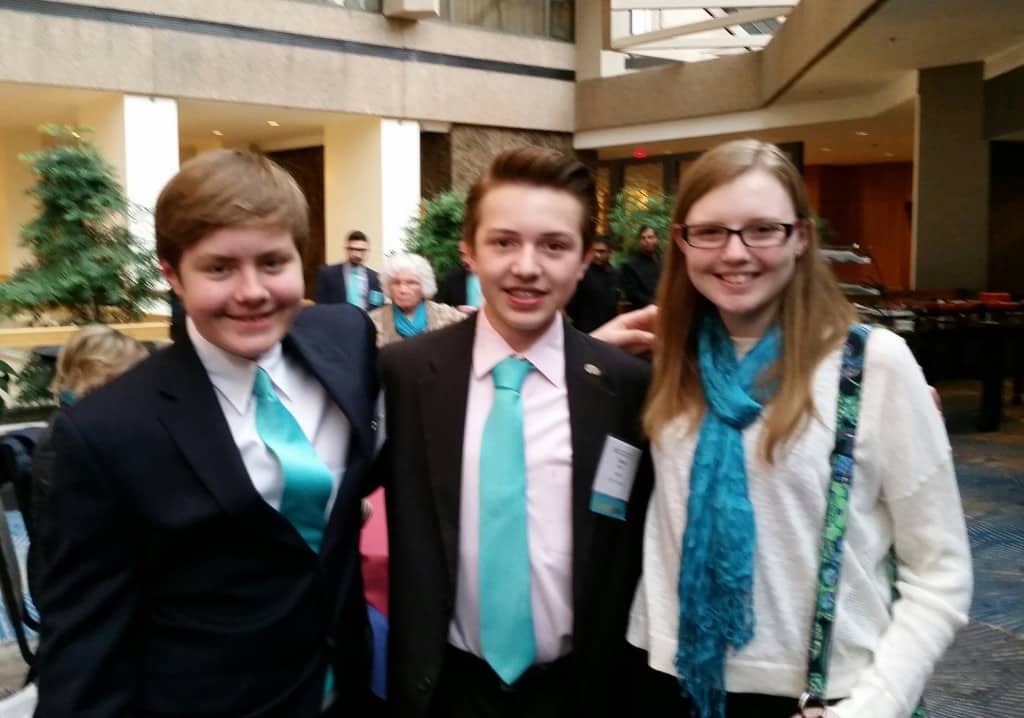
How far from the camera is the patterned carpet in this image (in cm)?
329

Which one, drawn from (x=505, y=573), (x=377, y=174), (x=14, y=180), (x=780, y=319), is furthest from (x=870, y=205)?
(x=505, y=573)

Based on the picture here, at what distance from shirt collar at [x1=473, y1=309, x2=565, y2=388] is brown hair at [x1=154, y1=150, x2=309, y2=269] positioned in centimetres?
45

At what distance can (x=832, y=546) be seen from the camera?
142cm

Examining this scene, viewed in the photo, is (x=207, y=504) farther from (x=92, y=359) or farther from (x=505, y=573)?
(x=92, y=359)

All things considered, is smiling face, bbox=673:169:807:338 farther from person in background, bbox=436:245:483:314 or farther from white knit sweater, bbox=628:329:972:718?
person in background, bbox=436:245:483:314

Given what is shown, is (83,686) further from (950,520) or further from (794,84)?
(794,84)

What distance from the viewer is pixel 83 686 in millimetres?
1293

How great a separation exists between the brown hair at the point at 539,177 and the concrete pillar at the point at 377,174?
1420cm

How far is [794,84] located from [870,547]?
43.3 feet

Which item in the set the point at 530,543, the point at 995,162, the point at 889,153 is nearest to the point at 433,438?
the point at 530,543

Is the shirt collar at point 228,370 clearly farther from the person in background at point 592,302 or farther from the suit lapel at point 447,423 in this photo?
the person in background at point 592,302

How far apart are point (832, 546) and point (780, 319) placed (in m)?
0.39

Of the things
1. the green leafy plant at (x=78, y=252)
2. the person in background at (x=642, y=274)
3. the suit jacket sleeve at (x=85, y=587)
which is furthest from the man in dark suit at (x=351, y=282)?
the suit jacket sleeve at (x=85, y=587)

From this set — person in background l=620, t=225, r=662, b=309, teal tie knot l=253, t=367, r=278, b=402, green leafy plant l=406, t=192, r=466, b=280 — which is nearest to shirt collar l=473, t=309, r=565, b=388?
teal tie knot l=253, t=367, r=278, b=402
